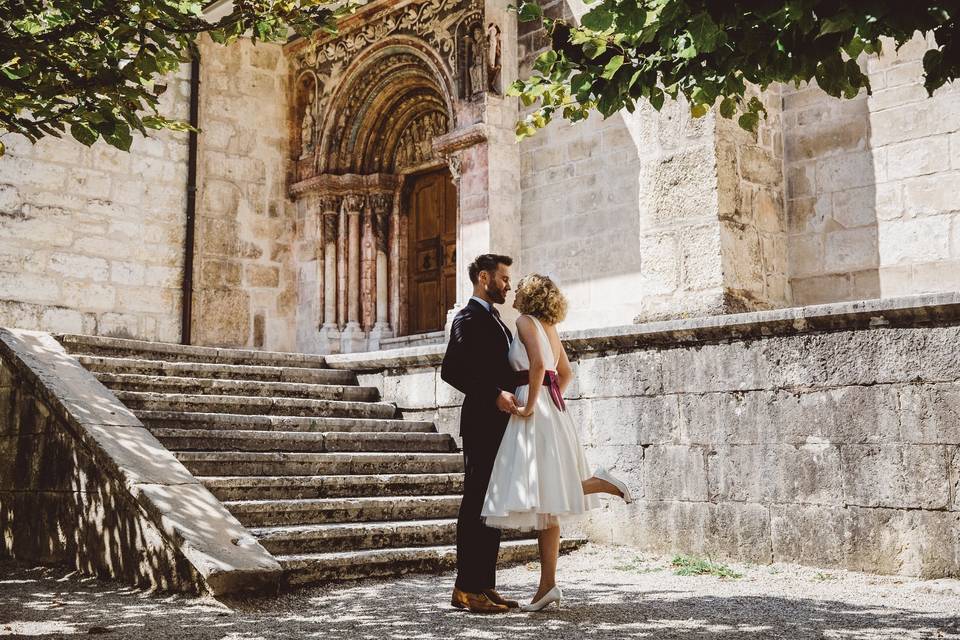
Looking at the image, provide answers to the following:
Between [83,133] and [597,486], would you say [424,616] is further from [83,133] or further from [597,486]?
[83,133]

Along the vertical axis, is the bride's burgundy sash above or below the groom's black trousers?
above

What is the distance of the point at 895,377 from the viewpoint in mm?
5555

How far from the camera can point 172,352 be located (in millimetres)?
8359

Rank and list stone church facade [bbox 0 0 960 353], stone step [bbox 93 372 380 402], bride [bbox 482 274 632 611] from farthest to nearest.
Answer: stone church facade [bbox 0 0 960 353] < stone step [bbox 93 372 380 402] < bride [bbox 482 274 632 611]

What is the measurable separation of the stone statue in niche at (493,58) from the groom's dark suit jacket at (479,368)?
6.37m

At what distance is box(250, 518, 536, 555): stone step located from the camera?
227 inches

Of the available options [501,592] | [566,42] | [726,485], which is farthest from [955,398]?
[566,42]

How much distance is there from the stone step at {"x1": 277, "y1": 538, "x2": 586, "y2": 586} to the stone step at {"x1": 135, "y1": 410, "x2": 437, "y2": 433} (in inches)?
63.9

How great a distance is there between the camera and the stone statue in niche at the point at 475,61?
434 inches

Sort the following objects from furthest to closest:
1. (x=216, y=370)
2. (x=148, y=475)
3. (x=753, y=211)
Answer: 1. (x=216, y=370)
2. (x=753, y=211)
3. (x=148, y=475)

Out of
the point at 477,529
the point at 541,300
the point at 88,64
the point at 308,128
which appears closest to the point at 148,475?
the point at 477,529

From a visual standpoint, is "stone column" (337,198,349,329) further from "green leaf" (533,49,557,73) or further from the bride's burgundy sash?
"green leaf" (533,49,557,73)

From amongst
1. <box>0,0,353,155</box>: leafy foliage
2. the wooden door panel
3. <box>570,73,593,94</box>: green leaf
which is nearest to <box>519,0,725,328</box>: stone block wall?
the wooden door panel

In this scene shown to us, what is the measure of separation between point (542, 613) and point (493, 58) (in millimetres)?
7439
